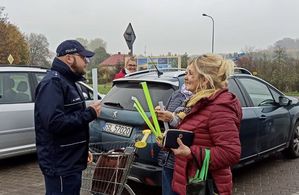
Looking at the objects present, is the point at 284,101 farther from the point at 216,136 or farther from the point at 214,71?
the point at 216,136

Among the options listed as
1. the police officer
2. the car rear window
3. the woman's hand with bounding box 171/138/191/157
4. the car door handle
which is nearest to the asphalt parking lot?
the car door handle

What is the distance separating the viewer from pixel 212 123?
7.52 ft

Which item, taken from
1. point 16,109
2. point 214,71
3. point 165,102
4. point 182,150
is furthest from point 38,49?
point 182,150

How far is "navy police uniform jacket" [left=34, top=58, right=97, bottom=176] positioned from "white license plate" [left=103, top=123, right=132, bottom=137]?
5.39 ft

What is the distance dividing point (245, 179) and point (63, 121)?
3.88 meters

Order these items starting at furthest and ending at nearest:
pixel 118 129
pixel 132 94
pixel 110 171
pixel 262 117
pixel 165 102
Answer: pixel 262 117 < pixel 132 94 < pixel 118 129 < pixel 165 102 < pixel 110 171

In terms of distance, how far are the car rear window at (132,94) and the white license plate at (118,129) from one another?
0.25m

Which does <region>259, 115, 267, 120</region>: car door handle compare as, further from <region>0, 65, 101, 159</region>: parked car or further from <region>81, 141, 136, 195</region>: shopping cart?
<region>0, 65, 101, 159</region>: parked car

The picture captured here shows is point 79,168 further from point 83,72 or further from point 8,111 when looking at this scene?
point 8,111

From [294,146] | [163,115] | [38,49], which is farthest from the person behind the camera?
[38,49]

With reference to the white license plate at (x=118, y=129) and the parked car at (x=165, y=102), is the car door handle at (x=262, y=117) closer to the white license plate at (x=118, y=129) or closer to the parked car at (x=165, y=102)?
the parked car at (x=165, y=102)

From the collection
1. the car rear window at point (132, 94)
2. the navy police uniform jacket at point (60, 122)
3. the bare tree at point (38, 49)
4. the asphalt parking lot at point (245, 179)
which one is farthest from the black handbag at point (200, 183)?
the bare tree at point (38, 49)

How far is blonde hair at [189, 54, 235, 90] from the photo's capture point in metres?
2.39

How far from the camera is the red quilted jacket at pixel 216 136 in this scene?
2256mm
